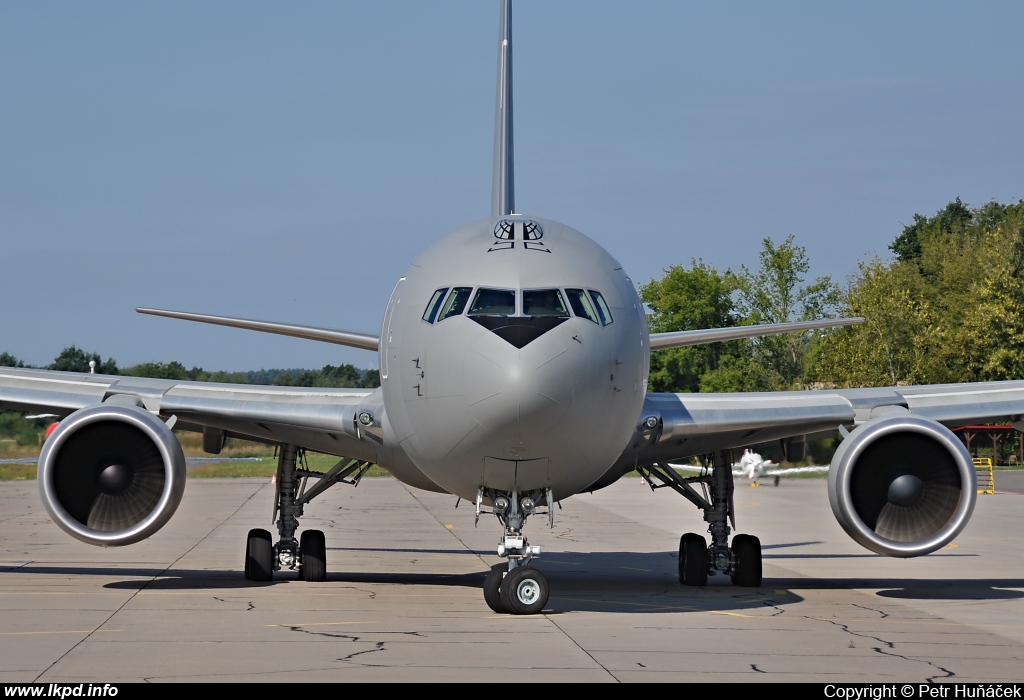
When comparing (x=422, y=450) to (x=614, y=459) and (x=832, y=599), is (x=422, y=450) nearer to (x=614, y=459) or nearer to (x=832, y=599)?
(x=614, y=459)

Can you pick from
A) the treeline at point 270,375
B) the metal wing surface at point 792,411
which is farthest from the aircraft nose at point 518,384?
the treeline at point 270,375

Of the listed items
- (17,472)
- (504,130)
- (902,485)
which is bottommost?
(17,472)

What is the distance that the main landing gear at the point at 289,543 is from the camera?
15.9 meters

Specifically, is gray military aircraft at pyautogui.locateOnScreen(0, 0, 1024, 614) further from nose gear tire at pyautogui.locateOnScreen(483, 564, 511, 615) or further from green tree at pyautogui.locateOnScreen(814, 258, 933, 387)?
green tree at pyautogui.locateOnScreen(814, 258, 933, 387)

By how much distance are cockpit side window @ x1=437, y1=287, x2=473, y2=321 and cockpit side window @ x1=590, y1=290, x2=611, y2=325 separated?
3.68ft

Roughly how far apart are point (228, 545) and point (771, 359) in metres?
51.6

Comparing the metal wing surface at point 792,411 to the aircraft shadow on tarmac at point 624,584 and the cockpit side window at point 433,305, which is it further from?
the cockpit side window at point 433,305

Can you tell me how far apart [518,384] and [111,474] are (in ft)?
17.1

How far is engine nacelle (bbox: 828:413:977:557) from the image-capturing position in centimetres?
1291

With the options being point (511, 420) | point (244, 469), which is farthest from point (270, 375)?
point (511, 420)

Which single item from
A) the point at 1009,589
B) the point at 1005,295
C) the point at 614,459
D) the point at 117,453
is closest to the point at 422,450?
the point at 614,459

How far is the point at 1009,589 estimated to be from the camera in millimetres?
15523

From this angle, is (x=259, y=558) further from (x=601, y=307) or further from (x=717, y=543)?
(x=601, y=307)

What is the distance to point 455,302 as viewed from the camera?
11.5 meters
